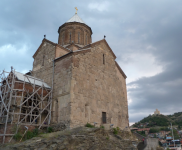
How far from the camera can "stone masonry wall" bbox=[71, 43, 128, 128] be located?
470 inches

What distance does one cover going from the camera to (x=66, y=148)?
25.9 feet

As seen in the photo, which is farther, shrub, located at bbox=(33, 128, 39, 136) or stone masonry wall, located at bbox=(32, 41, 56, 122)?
stone masonry wall, located at bbox=(32, 41, 56, 122)

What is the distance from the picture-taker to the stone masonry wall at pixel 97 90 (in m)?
11.9

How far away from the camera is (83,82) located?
41.7 ft

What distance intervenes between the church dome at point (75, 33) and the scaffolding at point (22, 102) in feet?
22.7

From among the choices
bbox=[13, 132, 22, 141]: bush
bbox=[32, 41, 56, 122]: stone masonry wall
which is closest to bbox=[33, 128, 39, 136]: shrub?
bbox=[13, 132, 22, 141]: bush

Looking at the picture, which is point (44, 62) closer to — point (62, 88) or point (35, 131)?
point (62, 88)

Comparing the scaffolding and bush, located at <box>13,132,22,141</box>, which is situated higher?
the scaffolding

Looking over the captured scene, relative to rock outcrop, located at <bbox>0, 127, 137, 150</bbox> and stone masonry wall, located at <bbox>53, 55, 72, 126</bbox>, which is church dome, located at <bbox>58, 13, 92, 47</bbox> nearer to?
stone masonry wall, located at <bbox>53, 55, 72, 126</bbox>

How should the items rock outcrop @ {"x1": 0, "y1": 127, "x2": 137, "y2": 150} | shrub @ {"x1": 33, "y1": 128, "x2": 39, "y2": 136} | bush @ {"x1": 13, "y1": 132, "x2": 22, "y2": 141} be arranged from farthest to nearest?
1. shrub @ {"x1": 33, "y1": 128, "x2": 39, "y2": 136}
2. bush @ {"x1": 13, "y1": 132, "x2": 22, "y2": 141}
3. rock outcrop @ {"x1": 0, "y1": 127, "x2": 137, "y2": 150}

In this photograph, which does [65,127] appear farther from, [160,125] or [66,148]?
[160,125]

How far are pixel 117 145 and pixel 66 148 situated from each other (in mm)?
3066

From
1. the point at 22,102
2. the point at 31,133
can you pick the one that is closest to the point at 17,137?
the point at 31,133

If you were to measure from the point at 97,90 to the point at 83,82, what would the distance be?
158cm
